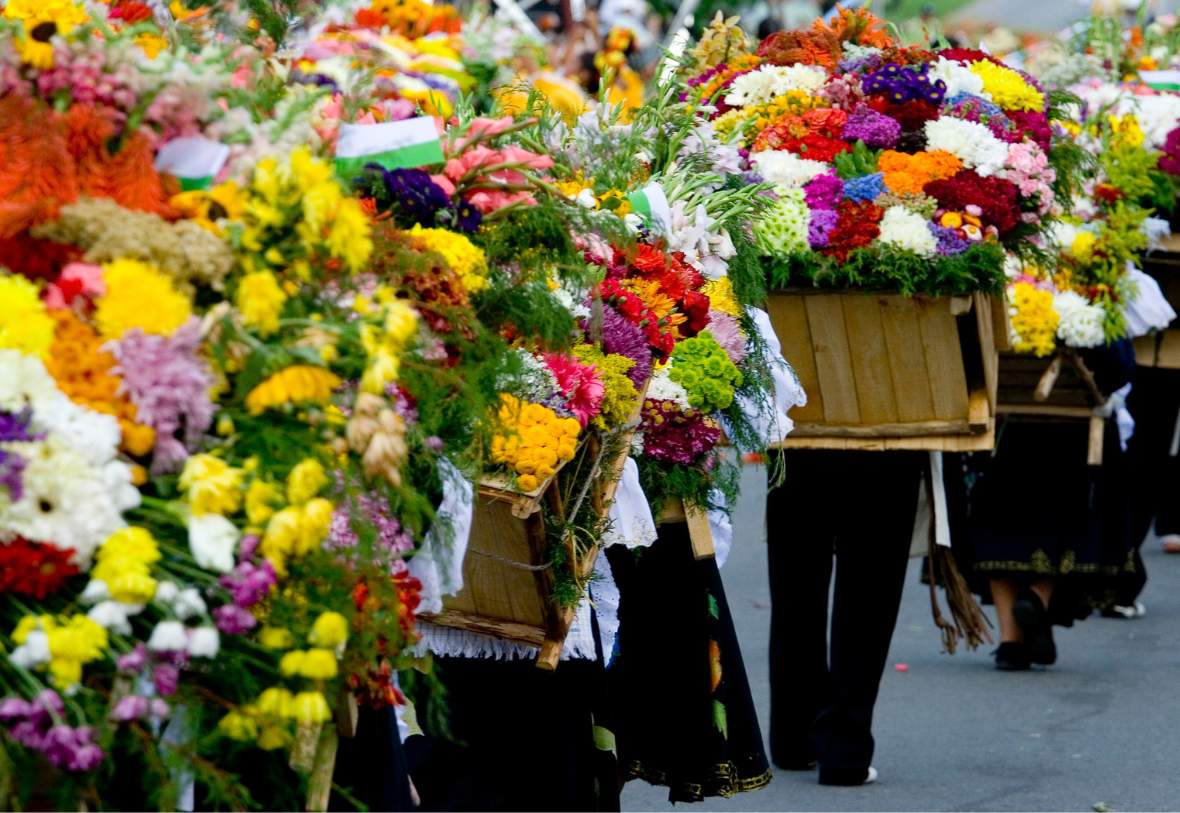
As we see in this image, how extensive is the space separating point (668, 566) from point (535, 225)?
5.69 ft

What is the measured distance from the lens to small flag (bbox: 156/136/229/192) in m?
2.69

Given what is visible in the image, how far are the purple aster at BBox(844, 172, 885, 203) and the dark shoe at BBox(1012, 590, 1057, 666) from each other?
7.91 ft

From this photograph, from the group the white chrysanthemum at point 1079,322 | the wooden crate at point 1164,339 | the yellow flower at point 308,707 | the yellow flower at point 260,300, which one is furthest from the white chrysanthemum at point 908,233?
the yellow flower at point 308,707

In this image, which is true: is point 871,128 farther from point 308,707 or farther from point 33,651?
point 33,651

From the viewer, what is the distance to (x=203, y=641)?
2416 millimetres

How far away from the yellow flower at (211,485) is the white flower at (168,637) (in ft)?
0.50

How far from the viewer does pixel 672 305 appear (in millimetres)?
4461

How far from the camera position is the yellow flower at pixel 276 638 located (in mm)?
2523

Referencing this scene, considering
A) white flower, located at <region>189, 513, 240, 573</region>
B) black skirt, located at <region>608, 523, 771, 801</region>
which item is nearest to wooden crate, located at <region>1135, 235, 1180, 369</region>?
black skirt, located at <region>608, 523, 771, 801</region>

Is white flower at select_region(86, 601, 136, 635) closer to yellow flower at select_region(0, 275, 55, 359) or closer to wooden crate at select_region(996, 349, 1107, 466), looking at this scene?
yellow flower at select_region(0, 275, 55, 359)

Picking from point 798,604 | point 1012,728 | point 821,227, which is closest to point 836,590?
point 798,604

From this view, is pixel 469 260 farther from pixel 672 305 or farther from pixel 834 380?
pixel 834 380

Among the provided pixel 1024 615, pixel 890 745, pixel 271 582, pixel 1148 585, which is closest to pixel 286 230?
pixel 271 582

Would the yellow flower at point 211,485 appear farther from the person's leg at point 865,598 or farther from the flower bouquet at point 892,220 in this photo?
the person's leg at point 865,598
